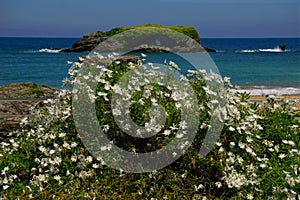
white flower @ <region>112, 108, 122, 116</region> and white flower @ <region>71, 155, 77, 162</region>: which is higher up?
white flower @ <region>112, 108, 122, 116</region>

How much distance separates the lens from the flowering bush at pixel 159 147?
356 centimetres

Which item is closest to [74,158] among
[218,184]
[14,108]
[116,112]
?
[116,112]

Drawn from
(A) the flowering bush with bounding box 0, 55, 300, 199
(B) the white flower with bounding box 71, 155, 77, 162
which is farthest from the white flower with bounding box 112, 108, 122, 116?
(B) the white flower with bounding box 71, 155, 77, 162

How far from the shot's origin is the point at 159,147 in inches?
146

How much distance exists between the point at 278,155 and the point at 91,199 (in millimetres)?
1811

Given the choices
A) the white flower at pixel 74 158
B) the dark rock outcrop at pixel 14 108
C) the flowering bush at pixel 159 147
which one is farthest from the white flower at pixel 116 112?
the dark rock outcrop at pixel 14 108

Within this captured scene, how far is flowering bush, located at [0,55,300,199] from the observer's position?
11.7 ft

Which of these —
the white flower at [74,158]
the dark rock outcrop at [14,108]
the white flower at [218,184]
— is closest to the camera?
the white flower at [218,184]

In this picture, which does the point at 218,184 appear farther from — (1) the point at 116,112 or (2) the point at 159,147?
(1) the point at 116,112

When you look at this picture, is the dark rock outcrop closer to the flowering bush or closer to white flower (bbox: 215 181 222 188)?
the flowering bush

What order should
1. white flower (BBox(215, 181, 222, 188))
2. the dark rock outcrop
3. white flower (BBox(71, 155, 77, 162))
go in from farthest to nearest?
the dark rock outcrop < white flower (BBox(71, 155, 77, 162)) < white flower (BBox(215, 181, 222, 188))

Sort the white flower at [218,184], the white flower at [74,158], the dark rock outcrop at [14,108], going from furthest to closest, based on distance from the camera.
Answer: the dark rock outcrop at [14,108]
the white flower at [74,158]
the white flower at [218,184]

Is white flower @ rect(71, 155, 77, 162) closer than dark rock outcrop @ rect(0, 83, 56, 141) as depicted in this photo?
Yes

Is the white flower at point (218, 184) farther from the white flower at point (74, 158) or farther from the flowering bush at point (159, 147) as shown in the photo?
the white flower at point (74, 158)
